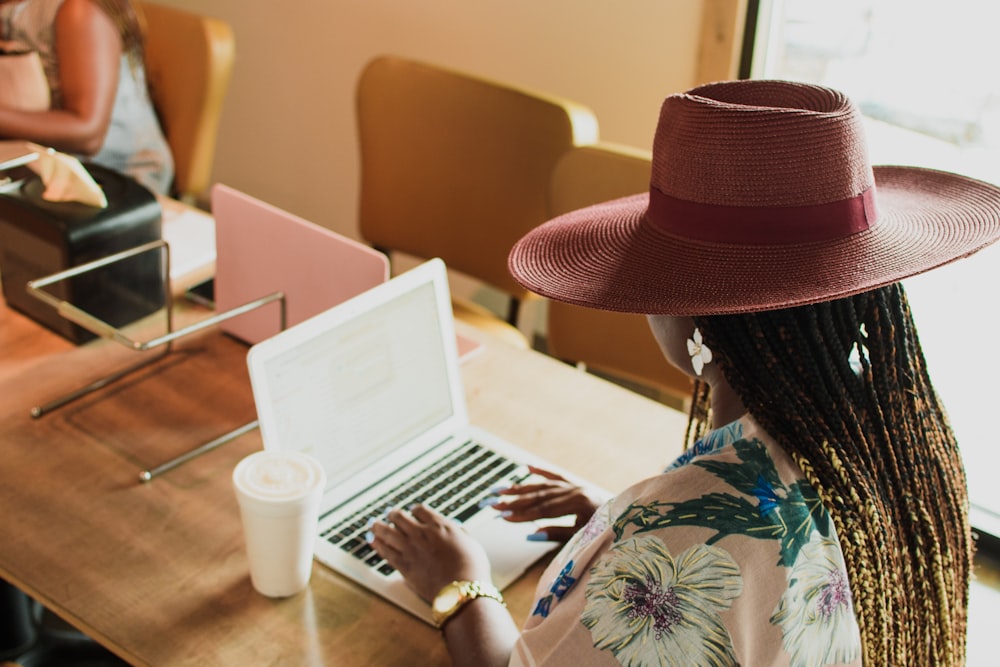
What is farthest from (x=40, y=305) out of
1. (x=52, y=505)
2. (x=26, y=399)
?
(x=52, y=505)

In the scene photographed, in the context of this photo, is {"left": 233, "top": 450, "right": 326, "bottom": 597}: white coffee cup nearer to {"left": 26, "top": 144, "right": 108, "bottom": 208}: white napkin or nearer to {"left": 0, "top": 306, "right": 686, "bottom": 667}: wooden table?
{"left": 0, "top": 306, "right": 686, "bottom": 667}: wooden table

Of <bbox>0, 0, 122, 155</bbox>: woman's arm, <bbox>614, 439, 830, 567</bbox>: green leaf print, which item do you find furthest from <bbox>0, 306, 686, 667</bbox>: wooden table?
<bbox>0, 0, 122, 155</bbox>: woman's arm

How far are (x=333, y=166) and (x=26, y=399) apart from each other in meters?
1.92

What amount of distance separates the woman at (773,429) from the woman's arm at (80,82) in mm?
1651

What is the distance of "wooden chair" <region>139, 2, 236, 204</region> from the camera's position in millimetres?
2561

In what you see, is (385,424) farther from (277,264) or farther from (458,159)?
(458,159)

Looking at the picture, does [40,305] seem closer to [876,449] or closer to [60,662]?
[60,662]

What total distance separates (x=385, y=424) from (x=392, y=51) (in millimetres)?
1889

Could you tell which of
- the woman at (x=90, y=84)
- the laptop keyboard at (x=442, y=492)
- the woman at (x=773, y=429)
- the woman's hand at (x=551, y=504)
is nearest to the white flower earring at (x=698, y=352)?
the woman at (x=773, y=429)

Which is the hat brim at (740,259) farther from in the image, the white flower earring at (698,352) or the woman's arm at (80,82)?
the woman's arm at (80,82)

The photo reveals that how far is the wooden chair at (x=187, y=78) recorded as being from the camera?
8.40 feet

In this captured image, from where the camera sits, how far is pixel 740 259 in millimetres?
1057

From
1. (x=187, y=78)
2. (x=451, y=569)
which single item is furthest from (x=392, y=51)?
(x=451, y=569)

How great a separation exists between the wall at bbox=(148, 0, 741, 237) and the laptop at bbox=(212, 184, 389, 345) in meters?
1.25
